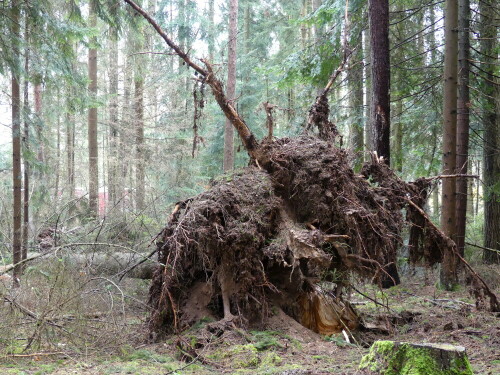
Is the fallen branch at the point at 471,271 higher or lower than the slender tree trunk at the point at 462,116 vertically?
lower

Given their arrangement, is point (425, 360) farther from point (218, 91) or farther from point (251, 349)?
point (218, 91)

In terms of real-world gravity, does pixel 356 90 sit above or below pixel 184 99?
below

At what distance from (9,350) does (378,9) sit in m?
9.44

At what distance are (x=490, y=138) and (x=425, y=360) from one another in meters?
10.6

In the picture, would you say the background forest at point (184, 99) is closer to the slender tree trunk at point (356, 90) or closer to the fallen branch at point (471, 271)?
the slender tree trunk at point (356, 90)

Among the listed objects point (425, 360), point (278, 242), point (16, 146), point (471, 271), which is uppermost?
point (16, 146)

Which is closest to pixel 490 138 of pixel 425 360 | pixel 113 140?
pixel 425 360

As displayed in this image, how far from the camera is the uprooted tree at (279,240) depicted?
21.3 ft

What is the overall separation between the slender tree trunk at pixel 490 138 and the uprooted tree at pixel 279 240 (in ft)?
17.4

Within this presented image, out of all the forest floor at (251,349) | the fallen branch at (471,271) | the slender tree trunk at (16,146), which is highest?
the slender tree trunk at (16,146)

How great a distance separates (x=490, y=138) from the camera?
12.4m

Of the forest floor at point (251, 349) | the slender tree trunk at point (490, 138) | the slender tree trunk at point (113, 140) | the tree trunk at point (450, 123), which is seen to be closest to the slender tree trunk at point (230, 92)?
the slender tree trunk at point (113, 140)

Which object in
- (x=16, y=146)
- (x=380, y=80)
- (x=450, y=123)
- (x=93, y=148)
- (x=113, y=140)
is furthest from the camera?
(x=113, y=140)

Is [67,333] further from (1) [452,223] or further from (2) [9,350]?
(1) [452,223]
